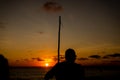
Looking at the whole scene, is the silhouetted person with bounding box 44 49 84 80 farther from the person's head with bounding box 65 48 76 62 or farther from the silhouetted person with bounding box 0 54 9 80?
the silhouetted person with bounding box 0 54 9 80

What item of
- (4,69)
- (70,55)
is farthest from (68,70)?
(4,69)

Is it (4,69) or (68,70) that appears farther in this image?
(4,69)

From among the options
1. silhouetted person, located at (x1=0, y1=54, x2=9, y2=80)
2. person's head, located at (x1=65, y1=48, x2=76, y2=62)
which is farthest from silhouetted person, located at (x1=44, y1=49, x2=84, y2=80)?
silhouetted person, located at (x1=0, y1=54, x2=9, y2=80)

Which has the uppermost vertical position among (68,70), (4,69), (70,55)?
(70,55)

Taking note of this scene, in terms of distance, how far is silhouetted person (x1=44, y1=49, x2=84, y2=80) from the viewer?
405 cm

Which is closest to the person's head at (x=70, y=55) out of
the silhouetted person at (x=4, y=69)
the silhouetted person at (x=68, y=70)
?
the silhouetted person at (x=68, y=70)

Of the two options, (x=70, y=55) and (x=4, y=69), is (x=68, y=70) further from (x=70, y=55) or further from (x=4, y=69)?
(x=4, y=69)

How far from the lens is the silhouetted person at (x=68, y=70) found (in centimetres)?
405

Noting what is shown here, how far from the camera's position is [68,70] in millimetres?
4090

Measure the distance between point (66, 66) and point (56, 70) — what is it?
20 cm

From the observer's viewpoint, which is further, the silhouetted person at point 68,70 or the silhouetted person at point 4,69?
the silhouetted person at point 4,69

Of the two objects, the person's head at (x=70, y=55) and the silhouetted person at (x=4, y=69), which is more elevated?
the person's head at (x=70, y=55)

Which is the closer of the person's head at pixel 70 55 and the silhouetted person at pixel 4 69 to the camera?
the person's head at pixel 70 55

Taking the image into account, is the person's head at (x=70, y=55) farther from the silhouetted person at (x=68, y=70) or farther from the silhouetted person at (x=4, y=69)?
the silhouetted person at (x=4, y=69)
